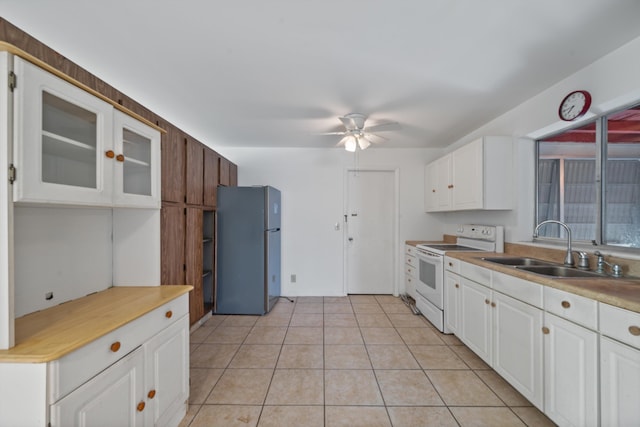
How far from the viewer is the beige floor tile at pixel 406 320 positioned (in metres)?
2.95

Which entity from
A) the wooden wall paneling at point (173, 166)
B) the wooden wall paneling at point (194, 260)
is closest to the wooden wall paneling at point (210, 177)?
the wooden wall paneling at point (194, 260)

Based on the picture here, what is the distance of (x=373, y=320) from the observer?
10.1 ft

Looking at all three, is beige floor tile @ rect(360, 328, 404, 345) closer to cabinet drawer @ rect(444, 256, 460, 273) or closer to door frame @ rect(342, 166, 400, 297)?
cabinet drawer @ rect(444, 256, 460, 273)

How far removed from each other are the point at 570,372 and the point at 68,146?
2721 mm

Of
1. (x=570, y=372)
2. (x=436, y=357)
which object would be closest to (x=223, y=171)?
(x=436, y=357)

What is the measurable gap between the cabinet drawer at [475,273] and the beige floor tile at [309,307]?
1823 millimetres

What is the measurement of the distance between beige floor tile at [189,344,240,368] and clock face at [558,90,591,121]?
344 cm

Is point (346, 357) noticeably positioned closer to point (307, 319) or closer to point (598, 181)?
point (307, 319)

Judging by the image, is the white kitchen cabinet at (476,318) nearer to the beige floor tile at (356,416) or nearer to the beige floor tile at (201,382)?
the beige floor tile at (356,416)

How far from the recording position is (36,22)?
1.43 metres

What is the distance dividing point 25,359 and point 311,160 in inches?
138

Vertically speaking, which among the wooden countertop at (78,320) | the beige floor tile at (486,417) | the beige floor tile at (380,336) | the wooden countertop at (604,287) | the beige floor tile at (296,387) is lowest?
the beige floor tile at (486,417)

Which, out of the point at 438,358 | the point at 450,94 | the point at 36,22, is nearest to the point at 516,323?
the point at 438,358

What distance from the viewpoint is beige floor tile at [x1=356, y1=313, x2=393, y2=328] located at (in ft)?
9.65
